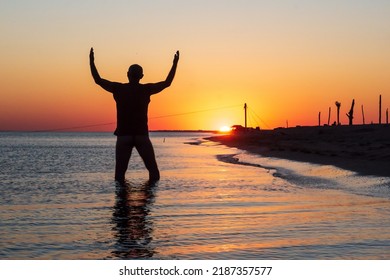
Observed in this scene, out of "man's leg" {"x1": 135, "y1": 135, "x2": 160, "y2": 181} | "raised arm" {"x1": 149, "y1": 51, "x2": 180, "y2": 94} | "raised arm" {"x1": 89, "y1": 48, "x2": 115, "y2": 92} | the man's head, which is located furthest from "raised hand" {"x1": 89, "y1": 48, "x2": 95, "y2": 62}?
"man's leg" {"x1": 135, "y1": 135, "x2": 160, "y2": 181}

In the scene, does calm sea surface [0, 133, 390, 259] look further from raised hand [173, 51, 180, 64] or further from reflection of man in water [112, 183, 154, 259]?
raised hand [173, 51, 180, 64]

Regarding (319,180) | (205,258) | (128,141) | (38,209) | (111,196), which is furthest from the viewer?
(319,180)

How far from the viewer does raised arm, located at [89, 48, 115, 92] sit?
37.5 feet

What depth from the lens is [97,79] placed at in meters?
11.8

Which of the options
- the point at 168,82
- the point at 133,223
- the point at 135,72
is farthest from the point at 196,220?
the point at 135,72

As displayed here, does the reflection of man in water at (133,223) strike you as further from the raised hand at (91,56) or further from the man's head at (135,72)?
the raised hand at (91,56)

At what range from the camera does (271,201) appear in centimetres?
1030

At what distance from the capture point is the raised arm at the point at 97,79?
11430 mm

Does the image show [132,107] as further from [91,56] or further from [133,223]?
[133,223]

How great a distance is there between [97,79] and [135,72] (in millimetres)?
799

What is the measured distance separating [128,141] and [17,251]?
629 cm

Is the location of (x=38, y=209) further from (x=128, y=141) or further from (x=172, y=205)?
(x=128, y=141)

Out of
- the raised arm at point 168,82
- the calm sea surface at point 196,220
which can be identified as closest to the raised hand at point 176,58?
the raised arm at point 168,82
